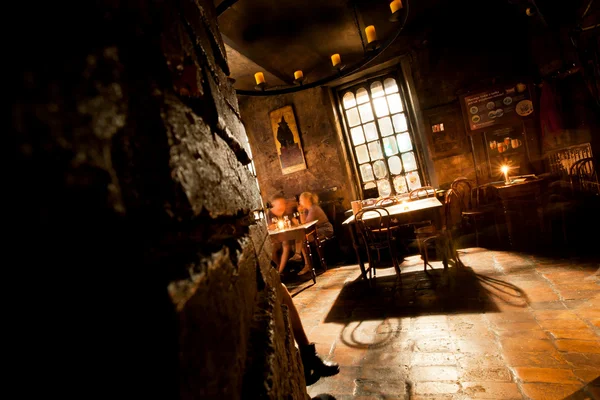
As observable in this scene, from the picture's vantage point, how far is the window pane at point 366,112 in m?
7.25

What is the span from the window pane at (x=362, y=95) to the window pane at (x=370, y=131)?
25.2 inches

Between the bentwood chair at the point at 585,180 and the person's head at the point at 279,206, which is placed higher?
the person's head at the point at 279,206

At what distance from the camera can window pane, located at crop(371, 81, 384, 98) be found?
23.5 ft

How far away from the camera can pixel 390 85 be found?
7051 mm

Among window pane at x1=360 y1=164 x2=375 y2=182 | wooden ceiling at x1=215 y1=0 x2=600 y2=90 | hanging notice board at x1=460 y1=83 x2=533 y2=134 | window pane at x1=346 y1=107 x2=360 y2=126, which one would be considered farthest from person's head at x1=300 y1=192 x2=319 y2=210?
hanging notice board at x1=460 y1=83 x2=533 y2=134

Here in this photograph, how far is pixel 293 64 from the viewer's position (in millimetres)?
6770

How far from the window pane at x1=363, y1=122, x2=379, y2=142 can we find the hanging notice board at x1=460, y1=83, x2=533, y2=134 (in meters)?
1.99

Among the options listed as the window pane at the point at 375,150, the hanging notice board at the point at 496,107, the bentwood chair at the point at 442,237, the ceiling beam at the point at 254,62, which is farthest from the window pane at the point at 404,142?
the ceiling beam at the point at 254,62

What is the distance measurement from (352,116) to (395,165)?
173 cm

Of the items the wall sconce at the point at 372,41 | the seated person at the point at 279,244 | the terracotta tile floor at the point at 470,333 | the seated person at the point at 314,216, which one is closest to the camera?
the terracotta tile floor at the point at 470,333

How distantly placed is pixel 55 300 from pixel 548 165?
25.1ft

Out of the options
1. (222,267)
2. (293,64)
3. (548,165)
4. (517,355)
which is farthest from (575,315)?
(293,64)

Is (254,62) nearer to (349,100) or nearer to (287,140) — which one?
(287,140)

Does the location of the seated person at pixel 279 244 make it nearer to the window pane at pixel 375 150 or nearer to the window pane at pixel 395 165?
the window pane at pixel 375 150
